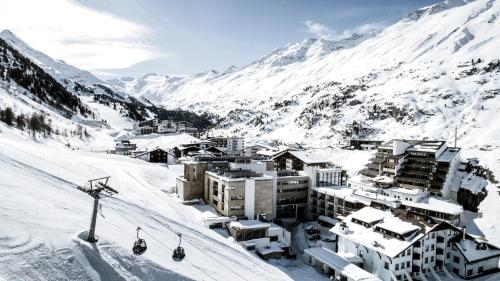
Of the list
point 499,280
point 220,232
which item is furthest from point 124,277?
point 499,280

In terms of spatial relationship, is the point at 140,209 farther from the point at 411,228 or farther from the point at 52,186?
the point at 411,228

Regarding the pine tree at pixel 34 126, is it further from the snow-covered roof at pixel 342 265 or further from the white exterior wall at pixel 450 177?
the white exterior wall at pixel 450 177

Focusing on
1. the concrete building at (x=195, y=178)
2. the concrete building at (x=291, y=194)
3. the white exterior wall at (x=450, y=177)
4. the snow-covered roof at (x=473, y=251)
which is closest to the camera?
the snow-covered roof at (x=473, y=251)

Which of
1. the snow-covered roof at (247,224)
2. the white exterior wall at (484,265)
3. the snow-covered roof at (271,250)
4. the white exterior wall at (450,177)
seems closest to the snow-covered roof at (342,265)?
the snow-covered roof at (271,250)

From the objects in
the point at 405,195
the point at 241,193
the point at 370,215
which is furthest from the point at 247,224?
the point at 405,195

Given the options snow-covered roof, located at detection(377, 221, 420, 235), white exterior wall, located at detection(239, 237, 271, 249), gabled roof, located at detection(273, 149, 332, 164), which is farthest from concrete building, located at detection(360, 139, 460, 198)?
white exterior wall, located at detection(239, 237, 271, 249)

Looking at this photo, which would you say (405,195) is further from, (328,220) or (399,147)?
(399,147)
